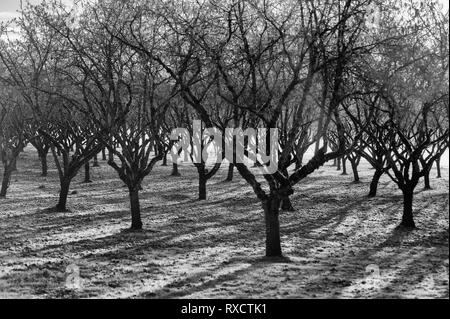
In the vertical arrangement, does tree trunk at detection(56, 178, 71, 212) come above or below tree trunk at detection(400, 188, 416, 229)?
above

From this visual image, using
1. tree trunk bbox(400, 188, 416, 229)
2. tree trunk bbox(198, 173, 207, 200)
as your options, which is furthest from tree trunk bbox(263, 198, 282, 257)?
tree trunk bbox(198, 173, 207, 200)

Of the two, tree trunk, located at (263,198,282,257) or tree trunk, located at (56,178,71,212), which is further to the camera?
tree trunk, located at (56,178,71,212)

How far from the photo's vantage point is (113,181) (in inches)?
1315

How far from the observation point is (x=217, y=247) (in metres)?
15.2

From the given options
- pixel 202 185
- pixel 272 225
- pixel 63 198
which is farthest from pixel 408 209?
pixel 63 198

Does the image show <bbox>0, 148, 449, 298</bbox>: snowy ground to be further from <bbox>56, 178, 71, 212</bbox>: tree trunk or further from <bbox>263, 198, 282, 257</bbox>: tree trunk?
<bbox>56, 178, 71, 212</bbox>: tree trunk

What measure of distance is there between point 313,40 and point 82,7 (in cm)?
917

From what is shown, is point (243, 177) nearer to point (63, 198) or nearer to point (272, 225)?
point (272, 225)

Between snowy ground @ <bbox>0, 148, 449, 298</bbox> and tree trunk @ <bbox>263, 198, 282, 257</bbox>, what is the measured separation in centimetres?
41

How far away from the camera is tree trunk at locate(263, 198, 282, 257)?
522 inches

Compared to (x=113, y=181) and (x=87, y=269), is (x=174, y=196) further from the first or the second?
(x=87, y=269)

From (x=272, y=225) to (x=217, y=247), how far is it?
2503mm

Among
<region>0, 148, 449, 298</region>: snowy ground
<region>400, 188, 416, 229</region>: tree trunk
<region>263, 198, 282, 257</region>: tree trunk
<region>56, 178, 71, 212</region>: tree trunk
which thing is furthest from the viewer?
<region>56, 178, 71, 212</region>: tree trunk

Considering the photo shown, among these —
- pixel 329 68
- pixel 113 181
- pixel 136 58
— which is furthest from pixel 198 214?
pixel 113 181
